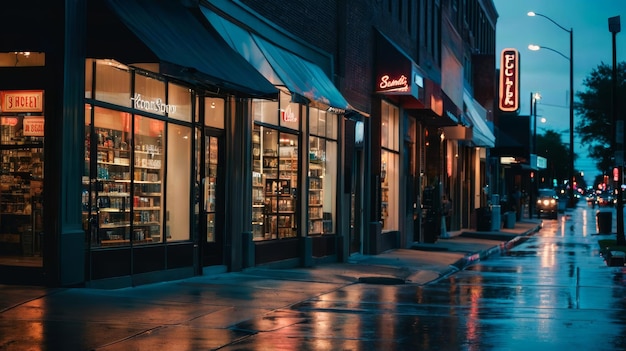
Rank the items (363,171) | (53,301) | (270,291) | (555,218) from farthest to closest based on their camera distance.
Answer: (555,218)
(363,171)
(270,291)
(53,301)

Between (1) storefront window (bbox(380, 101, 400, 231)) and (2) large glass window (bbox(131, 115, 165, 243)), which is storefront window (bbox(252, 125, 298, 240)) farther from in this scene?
(1) storefront window (bbox(380, 101, 400, 231))

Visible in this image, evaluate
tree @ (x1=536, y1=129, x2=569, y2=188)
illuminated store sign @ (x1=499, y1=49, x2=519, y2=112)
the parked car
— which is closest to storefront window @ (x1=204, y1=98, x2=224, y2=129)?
illuminated store sign @ (x1=499, y1=49, x2=519, y2=112)

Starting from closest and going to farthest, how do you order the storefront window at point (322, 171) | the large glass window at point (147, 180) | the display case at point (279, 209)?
the large glass window at point (147, 180) < the display case at point (279, 209) < the storefront window at point (322, 171)

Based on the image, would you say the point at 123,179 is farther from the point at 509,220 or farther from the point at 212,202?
the point at 509,220

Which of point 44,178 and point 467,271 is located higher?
point 44,178

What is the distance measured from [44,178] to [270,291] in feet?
13.4

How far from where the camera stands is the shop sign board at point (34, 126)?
42.9 ft

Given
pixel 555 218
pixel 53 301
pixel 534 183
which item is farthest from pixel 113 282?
pixel 534 183

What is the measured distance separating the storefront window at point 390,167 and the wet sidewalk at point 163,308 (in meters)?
7.44

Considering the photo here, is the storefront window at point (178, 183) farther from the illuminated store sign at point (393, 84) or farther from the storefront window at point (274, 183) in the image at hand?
the illuminated store sign at point (393, 84)

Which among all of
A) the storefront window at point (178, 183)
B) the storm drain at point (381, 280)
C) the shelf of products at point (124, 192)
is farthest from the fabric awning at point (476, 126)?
the shelf of products at point (124, 192)

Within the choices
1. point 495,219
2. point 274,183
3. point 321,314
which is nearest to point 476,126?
point 495,219

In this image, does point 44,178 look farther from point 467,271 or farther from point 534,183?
point 534,183

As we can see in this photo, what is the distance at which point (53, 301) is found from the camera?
478 inches
